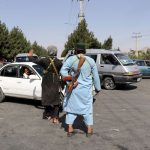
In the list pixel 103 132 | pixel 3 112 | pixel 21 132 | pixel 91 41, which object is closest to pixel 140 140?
pixel 103 132

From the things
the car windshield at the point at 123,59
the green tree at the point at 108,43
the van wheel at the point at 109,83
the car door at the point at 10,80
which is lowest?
the van wheel at the point at 109,83

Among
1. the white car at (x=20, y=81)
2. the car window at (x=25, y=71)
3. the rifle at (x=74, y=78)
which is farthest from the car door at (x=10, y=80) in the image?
the rifle at (x=74, y=78)

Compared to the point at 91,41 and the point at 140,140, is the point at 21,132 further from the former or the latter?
the point at 91,41

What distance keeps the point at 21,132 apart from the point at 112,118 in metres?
2.68

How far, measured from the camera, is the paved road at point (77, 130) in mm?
6566

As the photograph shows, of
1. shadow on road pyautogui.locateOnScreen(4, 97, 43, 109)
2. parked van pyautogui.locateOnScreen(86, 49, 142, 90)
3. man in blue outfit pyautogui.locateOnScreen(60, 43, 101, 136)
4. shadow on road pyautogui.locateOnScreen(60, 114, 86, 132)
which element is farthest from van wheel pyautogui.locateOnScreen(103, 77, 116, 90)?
man in blue outfit pyautogui.locateOnScreen(60, 43, 101, 136)

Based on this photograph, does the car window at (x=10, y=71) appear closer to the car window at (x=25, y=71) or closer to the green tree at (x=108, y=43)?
the car window at (x=25, y=71)

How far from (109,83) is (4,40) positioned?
36.4m

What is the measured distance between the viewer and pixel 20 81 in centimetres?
1134

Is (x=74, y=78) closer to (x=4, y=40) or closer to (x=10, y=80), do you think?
(x=10, y=80)

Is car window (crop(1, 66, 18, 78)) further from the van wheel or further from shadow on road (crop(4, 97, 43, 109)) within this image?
the van wheel

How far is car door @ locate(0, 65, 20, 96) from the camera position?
37.7 feet

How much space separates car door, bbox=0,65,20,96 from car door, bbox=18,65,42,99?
7.9 inches

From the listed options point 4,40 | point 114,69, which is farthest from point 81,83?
point 4,40
